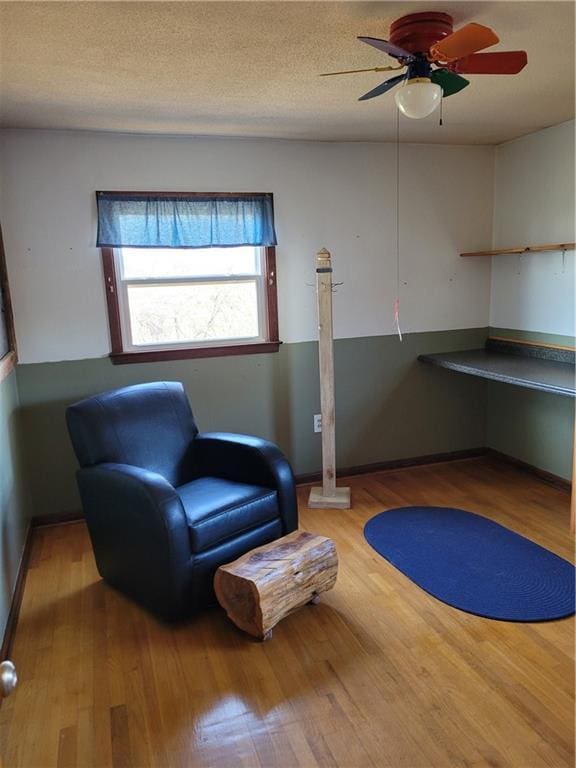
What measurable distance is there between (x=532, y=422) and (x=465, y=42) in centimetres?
281

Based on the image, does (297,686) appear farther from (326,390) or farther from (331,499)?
(326,390)

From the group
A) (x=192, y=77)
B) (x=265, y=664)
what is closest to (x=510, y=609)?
(x=265, y=664)

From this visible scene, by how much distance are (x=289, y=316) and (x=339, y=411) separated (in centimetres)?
78

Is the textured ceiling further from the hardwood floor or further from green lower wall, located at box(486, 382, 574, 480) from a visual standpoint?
the hardwood floor

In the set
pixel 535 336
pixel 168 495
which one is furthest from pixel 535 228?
pixel 168 495

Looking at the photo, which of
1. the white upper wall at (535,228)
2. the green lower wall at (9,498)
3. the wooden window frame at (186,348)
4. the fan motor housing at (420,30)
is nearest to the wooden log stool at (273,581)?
the green lower wall at (9,498)

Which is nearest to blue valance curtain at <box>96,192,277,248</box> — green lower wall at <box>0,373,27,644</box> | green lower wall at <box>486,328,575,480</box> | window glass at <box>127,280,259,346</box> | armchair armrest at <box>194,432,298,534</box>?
window glass at <box>127,280,259,346</box>

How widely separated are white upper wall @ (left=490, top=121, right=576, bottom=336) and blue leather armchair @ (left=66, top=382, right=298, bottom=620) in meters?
2.21

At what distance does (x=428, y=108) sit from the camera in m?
1.74

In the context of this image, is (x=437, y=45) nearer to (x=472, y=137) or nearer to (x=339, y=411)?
(x=472, y=137)

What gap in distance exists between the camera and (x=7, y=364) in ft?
8.75

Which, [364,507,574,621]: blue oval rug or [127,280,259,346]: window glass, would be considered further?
[127,280,259,346]: window glass

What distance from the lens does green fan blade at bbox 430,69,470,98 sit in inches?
71.4

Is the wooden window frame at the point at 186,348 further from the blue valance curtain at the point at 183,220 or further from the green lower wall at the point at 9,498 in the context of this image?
the green lower wall at the point at 9,498
